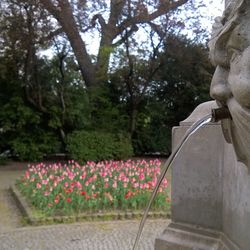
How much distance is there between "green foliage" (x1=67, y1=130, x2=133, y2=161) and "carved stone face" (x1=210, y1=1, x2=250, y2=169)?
1494cm

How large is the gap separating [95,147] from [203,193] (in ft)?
46.8

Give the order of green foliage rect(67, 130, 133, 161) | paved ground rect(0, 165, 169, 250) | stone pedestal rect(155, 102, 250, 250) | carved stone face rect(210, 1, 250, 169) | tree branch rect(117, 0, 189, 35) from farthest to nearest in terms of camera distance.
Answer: tree branch rect(117, 0, 189, 35) < green foliage rect(67, 130, 133, 161) < paved ground rect(0, 165, 169, 250) < stone pedestal rect(155, 102, 250, 250) < carved stone face rect(210, 1, 250, 169)

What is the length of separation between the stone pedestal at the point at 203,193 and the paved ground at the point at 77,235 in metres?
2.17

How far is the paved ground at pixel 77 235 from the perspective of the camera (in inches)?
206

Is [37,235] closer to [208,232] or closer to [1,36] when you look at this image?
[208,232]

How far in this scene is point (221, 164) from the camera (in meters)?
2.81

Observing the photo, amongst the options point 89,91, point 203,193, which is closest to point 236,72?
point 203,193

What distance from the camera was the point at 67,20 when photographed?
1725 cm

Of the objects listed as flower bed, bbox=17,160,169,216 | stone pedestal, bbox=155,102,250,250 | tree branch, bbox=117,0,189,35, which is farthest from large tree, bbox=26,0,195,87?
stone pedestal, bbox=155,102,250,250

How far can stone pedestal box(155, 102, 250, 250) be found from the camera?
2666mm

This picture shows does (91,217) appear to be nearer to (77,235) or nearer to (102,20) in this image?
(77,235)

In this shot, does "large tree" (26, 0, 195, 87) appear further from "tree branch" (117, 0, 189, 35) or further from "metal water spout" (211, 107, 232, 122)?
"metal water spout" (211, 107, 232, 122)

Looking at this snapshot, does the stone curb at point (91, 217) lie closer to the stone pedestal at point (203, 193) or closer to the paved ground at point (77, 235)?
the paved ground at point (77, 235)

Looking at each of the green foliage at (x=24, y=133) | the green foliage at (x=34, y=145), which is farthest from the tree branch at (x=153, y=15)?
the green foliage at (x=34, y=145)
